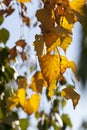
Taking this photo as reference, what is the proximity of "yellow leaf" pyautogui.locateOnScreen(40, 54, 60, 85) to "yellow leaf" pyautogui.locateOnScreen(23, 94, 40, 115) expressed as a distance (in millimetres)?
471

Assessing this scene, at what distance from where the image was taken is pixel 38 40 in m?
0.62

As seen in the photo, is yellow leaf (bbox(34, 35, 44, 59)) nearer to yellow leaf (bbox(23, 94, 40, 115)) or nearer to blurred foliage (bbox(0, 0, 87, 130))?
blurred foliage (bbox(0, 0, 87, 130))

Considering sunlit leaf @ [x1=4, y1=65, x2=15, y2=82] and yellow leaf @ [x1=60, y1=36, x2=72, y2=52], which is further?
sunlit leaf @ [x1=4, y1=65, x2=15, y2=82]

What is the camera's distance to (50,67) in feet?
2.07

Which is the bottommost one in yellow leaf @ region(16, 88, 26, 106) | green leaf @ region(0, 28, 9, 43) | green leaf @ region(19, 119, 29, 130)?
yellow leaf @ region(16, 88, 26, 106)

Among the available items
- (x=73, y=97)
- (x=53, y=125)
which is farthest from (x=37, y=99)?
(x=53, y=125)

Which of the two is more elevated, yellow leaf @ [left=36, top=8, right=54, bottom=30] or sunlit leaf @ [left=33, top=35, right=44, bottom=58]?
yellow leaf @ [left=36, top=8, right=54, bottom=30]

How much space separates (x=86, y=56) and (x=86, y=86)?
3 centimetres

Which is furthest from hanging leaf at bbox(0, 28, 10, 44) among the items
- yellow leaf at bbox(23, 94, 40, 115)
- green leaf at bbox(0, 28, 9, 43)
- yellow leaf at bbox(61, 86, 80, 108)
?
yellow leaf at bbox(61, 86, 80, 108)

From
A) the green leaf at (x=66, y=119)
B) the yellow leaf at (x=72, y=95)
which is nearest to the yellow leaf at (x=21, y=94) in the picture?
the yellow leaf at (x=72, y=95)

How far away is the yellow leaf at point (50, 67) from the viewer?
2.05 ft

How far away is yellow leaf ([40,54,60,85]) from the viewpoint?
24.6 inches

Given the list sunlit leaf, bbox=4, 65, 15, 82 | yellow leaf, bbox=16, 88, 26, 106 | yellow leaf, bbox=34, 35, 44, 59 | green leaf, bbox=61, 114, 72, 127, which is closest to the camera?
yellow leaf, bbox=34, 35, 44, 59

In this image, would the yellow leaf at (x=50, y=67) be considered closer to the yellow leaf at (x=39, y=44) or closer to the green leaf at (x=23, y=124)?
the yellow leaf at (x=39, y=44)
